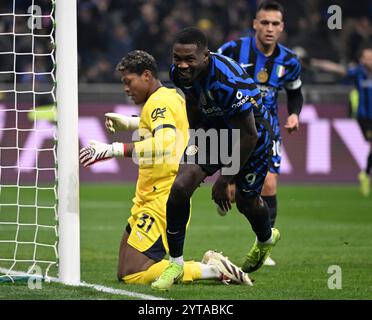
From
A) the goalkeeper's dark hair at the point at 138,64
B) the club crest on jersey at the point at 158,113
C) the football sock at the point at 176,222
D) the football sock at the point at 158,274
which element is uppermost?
the goalkeeper's dark hair at the point at 138,64

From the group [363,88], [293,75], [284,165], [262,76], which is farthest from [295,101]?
[363,88]

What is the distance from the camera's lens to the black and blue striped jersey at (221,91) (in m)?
6.71

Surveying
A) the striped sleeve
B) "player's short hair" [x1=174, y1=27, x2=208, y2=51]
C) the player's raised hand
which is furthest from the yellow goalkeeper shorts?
the striped sleeve

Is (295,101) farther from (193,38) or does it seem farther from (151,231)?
(193,38)

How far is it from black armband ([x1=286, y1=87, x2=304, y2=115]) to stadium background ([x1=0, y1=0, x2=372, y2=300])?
1433 millimetres

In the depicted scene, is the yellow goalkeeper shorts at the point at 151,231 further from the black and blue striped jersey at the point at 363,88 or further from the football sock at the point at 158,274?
the black and blue striped jersey at the point at 363,88

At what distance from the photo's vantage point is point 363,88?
57.8 feet

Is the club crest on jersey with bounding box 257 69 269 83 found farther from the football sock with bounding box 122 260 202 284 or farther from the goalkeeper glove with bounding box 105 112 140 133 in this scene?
the football sock with bounding box 122 260 202 284

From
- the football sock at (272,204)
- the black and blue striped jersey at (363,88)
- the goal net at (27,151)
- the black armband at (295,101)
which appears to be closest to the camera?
the goal net at (27,151)

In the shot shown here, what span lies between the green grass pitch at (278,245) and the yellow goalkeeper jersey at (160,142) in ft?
2.61

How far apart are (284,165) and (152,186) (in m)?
10.5

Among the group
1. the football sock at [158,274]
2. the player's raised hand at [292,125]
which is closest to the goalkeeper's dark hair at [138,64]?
the football sock at [158,274]
